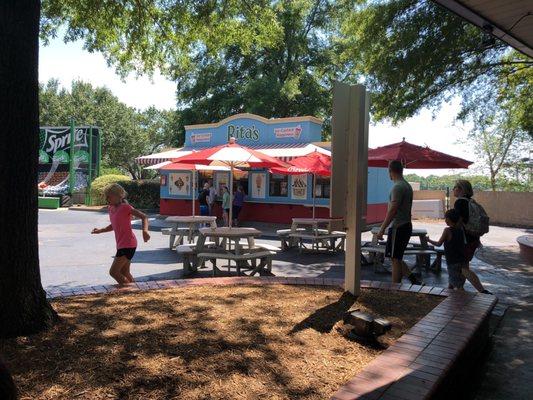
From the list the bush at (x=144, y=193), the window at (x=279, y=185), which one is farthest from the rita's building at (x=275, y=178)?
the bush at (x=144, y=193)

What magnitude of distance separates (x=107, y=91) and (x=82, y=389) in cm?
5169

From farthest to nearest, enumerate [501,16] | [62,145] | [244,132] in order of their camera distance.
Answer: [62,145]
[244,132]
[501,16]

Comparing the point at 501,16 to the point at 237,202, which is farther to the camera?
the point at 237,202

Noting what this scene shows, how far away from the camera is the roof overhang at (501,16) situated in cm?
526

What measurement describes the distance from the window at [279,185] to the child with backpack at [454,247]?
12.6 m

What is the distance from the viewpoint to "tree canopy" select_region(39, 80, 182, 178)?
4538 cm

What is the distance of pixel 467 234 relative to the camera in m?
6.66

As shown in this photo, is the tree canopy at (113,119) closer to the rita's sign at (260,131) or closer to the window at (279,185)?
the rita's sign at (260,131)

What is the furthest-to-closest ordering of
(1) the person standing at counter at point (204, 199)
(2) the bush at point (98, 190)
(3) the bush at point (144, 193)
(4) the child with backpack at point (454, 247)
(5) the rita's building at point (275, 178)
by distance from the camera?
(2) the bush at point (98, 190) < (3) the bush at point (144, 193) < (5) the rita's building at point (275, 178) < (1) the person standing at counter at point (204, 199) < (4) the child with backpack at point (454, 247)

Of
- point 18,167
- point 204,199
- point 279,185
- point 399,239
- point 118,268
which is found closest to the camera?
point 18,167

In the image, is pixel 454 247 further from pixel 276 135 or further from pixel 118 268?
pixel 276 135

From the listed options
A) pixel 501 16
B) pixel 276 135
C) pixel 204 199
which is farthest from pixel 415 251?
pixel 276 135

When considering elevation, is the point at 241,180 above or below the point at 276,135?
below

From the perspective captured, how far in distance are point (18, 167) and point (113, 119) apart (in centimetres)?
4497
